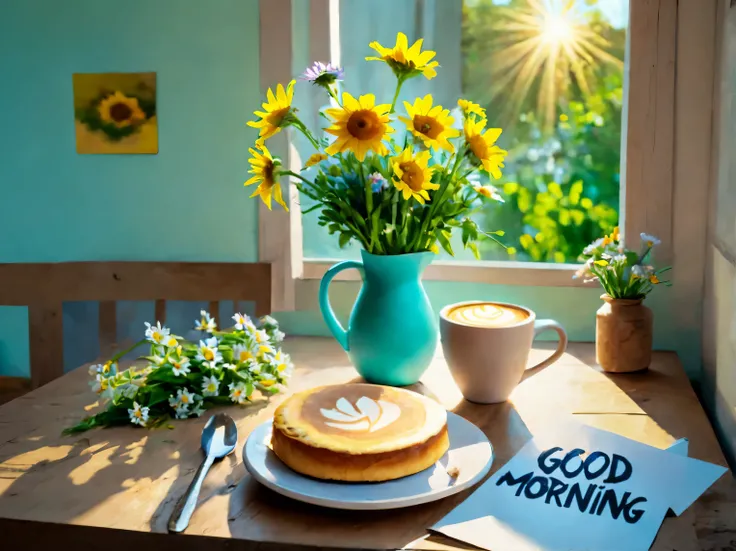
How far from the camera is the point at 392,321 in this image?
114 cm

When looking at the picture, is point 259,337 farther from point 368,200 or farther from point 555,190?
point 555,190

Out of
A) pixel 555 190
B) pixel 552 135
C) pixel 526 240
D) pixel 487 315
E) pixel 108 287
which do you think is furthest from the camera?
pixel 555 190

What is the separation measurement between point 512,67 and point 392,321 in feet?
2.69

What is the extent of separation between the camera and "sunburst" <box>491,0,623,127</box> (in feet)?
5.25

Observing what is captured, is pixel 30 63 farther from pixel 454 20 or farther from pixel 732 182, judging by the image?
pixel 732 182

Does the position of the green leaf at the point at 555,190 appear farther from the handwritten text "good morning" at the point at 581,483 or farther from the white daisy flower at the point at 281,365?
the handwritten text "good morning" at the point at 581,483

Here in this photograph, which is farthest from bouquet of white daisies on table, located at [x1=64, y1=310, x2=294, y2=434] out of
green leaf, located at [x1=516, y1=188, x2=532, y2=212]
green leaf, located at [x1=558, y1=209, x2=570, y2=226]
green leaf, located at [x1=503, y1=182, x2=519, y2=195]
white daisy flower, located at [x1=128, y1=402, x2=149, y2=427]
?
green leaf, located at [x1=558, y1=209, x2=570, y2=226]

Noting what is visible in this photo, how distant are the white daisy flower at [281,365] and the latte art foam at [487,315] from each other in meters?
0.28

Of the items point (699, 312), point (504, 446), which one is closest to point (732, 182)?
point (699, 312)

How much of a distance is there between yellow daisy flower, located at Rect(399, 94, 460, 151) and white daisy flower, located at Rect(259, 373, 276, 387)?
0.45 meters

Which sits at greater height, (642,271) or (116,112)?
(116,112)

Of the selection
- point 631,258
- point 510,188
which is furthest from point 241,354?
point 510,188

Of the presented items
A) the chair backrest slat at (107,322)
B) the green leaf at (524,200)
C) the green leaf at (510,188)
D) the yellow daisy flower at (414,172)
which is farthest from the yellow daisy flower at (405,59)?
the green leaf at (524,200)

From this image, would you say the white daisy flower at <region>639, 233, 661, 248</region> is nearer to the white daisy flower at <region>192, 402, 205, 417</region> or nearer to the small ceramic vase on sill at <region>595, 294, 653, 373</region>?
the small ceramic vase on sill at <region>595, 294, 653, 373</region>
